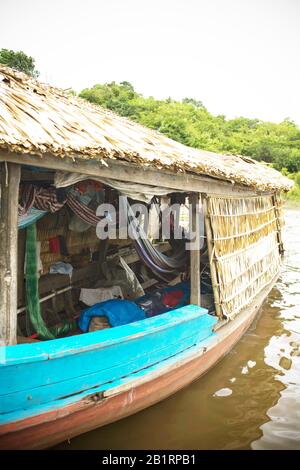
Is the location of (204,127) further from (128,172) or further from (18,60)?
(128,172)

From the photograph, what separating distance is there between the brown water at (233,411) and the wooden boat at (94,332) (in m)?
0.16

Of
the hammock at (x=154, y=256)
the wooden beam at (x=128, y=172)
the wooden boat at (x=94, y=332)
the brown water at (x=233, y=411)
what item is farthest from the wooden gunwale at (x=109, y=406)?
the wooden beam at (x=128, y=172)

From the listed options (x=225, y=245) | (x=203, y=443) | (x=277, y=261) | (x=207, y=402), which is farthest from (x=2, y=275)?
(x=277, y=261)

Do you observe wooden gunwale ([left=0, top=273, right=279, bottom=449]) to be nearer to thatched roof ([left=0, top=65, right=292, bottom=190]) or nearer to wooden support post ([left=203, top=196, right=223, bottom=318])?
wooden support post ([left=203, top=196, right=223, bottom=318])

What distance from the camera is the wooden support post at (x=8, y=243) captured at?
10.4ft

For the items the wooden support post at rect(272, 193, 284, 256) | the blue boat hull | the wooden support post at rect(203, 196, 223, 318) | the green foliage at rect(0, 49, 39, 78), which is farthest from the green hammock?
the green foliage at rect(0, 49, 39, 78)

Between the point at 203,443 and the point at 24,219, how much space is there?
9.82 feet

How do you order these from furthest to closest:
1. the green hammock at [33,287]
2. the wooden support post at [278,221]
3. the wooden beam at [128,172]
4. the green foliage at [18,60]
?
1. the green foliage at [18,60]
2. the wooden support post at [278,221]
3. the green hammock at [33,287]
4. the wooden beam at [128,172]

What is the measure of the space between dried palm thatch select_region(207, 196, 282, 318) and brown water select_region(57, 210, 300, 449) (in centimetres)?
85

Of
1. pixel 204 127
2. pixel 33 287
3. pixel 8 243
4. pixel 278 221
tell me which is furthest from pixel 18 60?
pixel 8 243

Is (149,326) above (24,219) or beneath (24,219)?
beneath

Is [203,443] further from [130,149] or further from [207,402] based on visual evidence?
[130,149]

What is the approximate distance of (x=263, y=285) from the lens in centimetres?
777

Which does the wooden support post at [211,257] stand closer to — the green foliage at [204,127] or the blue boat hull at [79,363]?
the blue boat hull at [79,363]
